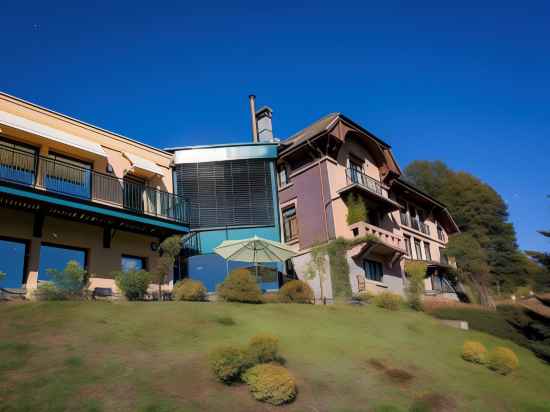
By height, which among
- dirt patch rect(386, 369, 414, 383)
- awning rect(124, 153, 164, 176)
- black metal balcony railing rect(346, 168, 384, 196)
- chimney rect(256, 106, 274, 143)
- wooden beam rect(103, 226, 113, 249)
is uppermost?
chimney rect(256, 106, 274, 143)

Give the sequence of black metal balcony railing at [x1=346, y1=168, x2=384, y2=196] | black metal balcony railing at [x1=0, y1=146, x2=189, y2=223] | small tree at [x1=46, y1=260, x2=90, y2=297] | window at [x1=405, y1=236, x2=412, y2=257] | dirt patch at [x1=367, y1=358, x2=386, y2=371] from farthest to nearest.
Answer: window at [x1=405, y1=236, x2=412, y2=257] → black metal balcony railing at [x1=346, y1=168, x2=384, y2=196] → black metal balcony railing at [x1=0, y1=146, x2=189, y2=223] → small tree at [x1=46, y1=260, x2=90, y2=297] → dirt patch at [x1=367, y1=358, x2=386, y2=371]

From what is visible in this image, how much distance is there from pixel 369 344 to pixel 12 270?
1345cm

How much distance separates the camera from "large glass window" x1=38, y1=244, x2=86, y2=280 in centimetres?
1913

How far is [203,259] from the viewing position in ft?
Answer: 83.6

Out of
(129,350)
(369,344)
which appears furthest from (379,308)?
(129,350)

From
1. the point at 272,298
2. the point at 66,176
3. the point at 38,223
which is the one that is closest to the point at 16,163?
the point at 66,176

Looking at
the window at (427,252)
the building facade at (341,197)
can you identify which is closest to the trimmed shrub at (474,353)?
the building facade at (341,197)

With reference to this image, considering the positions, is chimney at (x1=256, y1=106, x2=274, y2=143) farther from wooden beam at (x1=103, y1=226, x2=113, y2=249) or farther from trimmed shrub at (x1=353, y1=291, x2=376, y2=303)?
wooden beam at (x1=103, y1=226, x2=113, y2=249)

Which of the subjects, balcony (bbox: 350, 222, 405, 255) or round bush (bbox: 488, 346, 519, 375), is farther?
balcony (bbox: 350, 222, 405, 255)

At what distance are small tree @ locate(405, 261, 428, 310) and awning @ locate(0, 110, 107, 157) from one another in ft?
57.2

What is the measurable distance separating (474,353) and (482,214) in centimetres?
5214

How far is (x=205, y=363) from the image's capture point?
11.5m

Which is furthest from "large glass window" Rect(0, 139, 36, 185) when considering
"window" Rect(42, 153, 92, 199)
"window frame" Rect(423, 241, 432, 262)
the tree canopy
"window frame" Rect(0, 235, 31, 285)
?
the tree canopy

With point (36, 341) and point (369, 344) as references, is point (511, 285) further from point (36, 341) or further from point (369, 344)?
point (36, 341)
